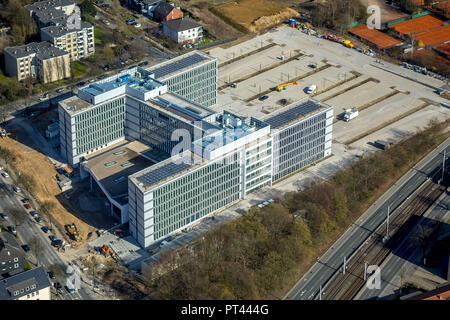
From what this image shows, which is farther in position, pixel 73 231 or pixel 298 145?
pixel 298 145

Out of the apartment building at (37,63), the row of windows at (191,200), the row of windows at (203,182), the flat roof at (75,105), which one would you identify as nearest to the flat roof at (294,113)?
the row of windows at (203,182)

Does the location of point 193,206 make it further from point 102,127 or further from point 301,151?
point 102,127

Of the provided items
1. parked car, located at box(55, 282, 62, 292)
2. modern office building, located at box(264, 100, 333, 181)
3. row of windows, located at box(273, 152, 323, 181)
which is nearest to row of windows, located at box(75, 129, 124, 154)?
modern office building, located at box(264, 100, 333, 181)

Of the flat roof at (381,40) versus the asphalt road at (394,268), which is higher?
the flat roof at (381,40)

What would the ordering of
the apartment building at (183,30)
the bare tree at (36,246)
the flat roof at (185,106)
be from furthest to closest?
the apartment building at (183,30) → the flat roof at (185,106) → the bare tree at (36,246)

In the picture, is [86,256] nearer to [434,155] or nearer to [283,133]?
[283,133]

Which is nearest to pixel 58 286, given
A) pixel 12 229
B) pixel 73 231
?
pixel 73 231

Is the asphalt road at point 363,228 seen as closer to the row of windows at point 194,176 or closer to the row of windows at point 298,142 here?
the row of windows at point 298,142
